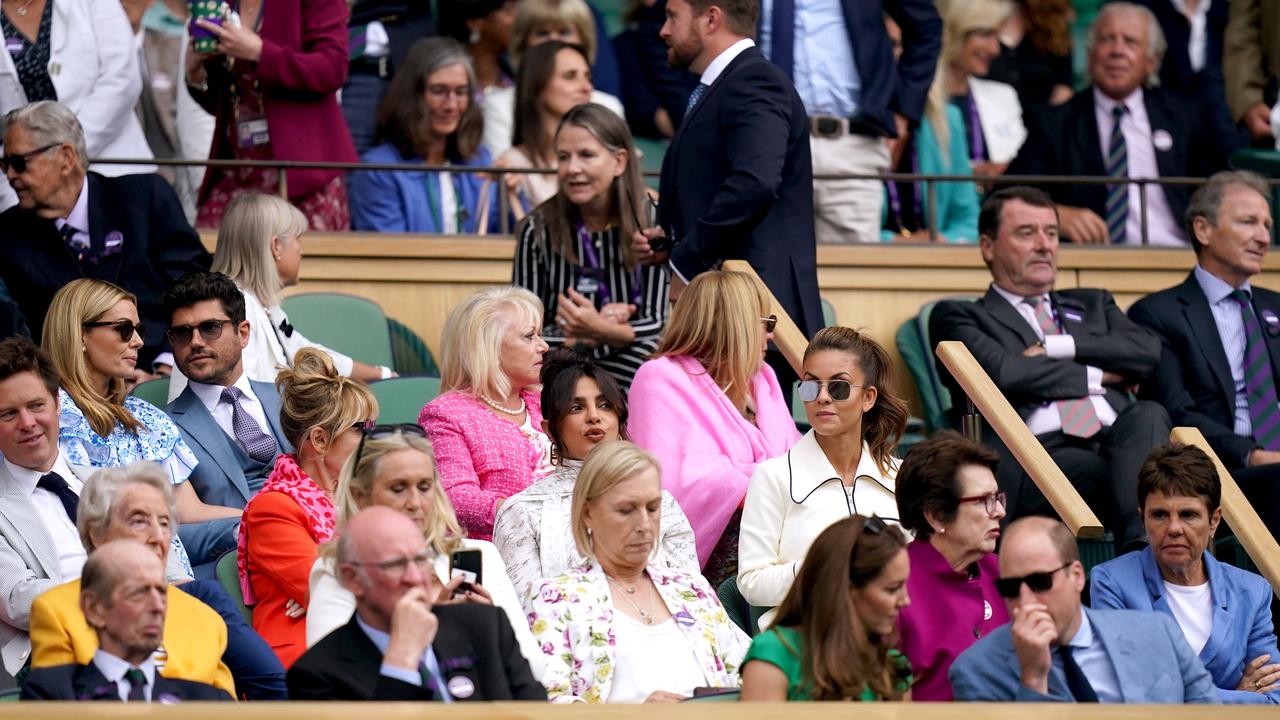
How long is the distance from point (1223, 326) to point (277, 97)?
138 inches

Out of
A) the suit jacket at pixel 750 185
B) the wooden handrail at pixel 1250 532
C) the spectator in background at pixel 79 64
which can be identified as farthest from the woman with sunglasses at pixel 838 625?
the spectator in background at pixel 79 64

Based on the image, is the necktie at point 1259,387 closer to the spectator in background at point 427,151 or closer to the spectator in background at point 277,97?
the spectator in background at point 427,151

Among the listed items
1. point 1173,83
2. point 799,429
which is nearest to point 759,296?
point 799,429

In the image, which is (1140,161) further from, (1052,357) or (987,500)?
(987,500)

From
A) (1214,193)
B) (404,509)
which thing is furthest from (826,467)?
(1214,193)

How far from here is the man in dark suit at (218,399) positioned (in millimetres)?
6727

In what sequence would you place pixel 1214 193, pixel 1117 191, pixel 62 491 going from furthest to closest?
pixel 1117 191 < pixel 1214 193 < pixel 62 491

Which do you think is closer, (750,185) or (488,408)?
(488,408)

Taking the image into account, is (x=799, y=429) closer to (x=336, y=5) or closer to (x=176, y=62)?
(x=336, y=5)

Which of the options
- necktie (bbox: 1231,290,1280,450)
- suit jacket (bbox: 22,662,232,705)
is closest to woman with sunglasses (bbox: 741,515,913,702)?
suit jacket (bbox: 22,662,232,705)

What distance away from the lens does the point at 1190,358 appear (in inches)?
314

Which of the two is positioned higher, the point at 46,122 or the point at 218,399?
the point at 46,122

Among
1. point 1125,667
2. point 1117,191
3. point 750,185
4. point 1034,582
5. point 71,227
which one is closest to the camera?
point 1034,582

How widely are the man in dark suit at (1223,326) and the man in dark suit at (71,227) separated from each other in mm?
3375
